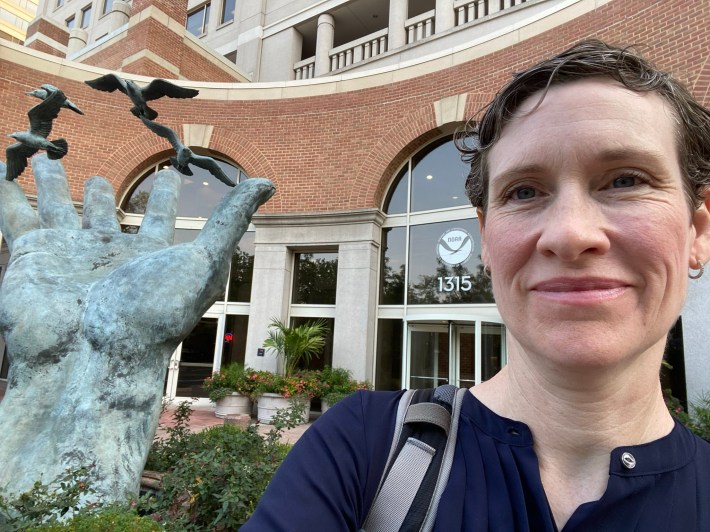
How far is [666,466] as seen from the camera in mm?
892

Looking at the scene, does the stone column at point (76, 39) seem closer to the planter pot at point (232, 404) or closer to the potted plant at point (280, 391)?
the planter pot at point (232, 404)

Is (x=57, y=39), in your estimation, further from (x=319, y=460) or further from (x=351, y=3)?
(x=319, y=460)

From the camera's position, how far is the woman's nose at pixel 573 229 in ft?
2.55

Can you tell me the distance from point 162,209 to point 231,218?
0.93 meters

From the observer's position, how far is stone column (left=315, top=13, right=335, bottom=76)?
46.4 ft

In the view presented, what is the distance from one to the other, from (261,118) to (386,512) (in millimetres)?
11389

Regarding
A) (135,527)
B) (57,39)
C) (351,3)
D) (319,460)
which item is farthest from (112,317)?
(57,39)

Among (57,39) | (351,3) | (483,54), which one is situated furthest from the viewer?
(57,39)

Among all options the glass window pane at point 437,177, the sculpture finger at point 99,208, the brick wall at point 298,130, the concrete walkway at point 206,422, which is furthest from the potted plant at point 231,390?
the sculpture finger at point 99,208

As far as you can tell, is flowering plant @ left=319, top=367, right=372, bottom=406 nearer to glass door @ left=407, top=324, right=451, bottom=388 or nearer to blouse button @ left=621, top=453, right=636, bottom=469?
glass door @ left=407, top=324, right=451, bottom=388

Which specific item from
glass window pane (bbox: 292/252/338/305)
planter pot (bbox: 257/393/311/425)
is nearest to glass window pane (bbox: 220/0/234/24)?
glass window pane (bbox: 292/252/338/305)

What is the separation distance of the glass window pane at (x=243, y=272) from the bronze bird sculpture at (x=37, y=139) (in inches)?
299

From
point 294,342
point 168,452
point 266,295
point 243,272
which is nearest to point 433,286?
point 294,342

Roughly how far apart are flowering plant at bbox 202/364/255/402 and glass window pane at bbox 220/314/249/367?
1.08 metres
